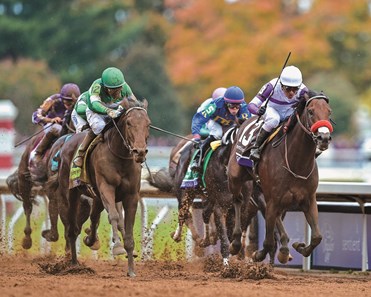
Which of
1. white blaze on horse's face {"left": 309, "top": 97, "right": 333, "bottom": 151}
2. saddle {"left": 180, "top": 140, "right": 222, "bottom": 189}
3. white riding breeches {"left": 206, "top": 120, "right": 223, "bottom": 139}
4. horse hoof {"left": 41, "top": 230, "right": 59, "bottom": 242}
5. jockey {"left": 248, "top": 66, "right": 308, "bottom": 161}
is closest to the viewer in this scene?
white blaze on horse's face {"left": 309, "top": 97, "right": 333, "bottom": 151}

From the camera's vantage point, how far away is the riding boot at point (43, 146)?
13.8 meters

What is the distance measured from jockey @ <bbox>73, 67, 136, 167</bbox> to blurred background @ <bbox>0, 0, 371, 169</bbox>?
19.3m

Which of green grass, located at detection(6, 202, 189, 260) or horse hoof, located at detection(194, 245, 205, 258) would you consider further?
green grass, located at detection(6, 202, 189, 260)

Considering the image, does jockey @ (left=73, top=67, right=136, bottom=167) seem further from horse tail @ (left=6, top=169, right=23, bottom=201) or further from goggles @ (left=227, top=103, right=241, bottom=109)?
horse tail @ (left=6, top=169, right=23, bottom=201)

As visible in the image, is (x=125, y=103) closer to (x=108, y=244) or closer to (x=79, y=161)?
(x=79, y=161)

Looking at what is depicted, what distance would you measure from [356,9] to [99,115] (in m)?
25.1

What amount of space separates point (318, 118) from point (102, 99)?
239cm

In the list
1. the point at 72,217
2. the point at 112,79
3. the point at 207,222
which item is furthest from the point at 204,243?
the point at 112,79

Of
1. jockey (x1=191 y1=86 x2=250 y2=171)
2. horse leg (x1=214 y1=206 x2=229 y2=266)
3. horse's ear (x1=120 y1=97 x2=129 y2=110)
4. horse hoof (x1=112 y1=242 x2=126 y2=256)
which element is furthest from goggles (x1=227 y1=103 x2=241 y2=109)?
horse hoof (x1=112 y1=242 x2=126 y2=256)

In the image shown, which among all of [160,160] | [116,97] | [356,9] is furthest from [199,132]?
[356,9]

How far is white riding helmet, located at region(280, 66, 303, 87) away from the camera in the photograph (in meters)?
10.7

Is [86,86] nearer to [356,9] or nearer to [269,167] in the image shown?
[356,9]

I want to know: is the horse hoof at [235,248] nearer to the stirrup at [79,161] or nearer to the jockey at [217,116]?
the jockey at [217,116]

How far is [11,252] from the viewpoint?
49.1 feet
